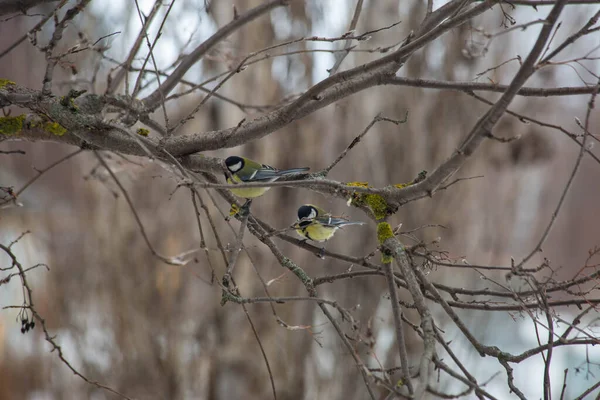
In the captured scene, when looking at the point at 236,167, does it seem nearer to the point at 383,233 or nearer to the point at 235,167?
the point at 235,167

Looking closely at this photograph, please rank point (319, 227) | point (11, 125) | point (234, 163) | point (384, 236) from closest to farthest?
1. point (384, 236)
2. point (11, 125)
3. point (234, 163)
4. point (319, 227)

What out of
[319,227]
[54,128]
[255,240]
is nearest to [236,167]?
[319,227]

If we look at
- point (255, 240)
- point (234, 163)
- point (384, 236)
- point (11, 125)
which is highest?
point (255, 240)

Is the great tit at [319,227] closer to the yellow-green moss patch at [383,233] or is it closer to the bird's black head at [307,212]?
the bird's black head at [307,212]

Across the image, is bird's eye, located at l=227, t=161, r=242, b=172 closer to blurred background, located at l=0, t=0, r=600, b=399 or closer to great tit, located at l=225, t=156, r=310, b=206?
great tit, located at l=225, t=156, r=310, b=206

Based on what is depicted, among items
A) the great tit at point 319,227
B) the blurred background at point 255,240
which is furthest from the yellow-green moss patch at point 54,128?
the blurred background at point 255,240

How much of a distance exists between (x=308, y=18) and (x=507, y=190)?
2.63m

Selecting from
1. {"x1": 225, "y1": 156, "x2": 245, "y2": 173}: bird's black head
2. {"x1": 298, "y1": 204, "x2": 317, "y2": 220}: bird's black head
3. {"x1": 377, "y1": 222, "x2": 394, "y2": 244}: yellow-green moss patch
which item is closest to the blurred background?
{"x1": 298, "y1": 204, "x2": 317, "y2": 220}: bird's black head

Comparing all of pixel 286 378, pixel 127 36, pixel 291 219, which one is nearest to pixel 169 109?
pixel 127 36

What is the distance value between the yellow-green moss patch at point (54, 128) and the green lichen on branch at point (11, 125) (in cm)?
8

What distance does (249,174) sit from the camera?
6.83 ft

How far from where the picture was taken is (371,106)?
4598 mm

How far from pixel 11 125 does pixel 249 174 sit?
86cm

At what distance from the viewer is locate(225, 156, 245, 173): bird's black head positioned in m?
1.70
